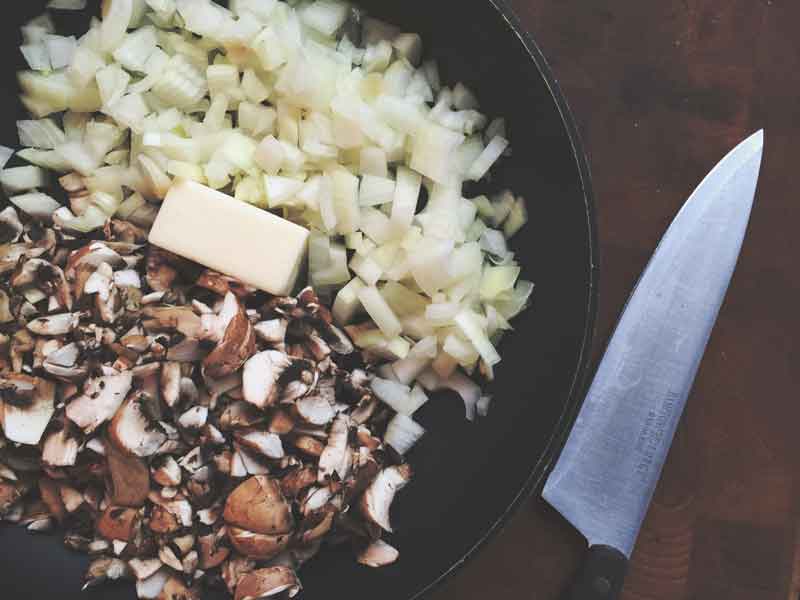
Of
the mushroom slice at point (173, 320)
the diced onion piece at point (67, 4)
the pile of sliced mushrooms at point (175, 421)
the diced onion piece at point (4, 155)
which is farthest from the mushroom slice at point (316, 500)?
the diced onion piece at point (67, 4)

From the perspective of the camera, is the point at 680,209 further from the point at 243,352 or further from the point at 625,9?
the point at 243,352

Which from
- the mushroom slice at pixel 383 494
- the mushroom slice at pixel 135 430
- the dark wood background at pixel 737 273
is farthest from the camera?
the dark wood background at pixel 737 273

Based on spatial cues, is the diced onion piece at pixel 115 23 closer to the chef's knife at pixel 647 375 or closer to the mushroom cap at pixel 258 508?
the mushroom cap at pixel 258 508

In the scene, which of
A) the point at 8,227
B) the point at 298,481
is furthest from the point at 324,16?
the point at 298,481

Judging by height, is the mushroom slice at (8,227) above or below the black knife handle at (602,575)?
below

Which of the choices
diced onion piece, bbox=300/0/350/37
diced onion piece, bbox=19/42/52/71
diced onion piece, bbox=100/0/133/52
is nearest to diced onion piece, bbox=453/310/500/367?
diced onion piece, bbox=300/0/350/37

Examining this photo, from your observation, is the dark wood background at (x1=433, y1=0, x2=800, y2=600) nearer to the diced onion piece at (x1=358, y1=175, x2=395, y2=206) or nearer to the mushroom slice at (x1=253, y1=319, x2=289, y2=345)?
the diced onion piece at (x1=358, y1=175, x2=395, y2=206)

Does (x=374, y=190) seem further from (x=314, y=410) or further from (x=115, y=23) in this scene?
(x=115, y=23)
